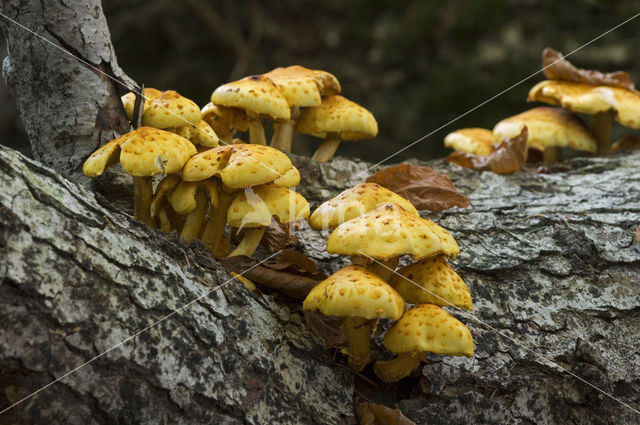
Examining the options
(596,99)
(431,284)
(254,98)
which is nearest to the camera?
(431,284)

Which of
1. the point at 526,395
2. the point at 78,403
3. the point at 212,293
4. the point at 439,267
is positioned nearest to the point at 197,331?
the point at 212,293

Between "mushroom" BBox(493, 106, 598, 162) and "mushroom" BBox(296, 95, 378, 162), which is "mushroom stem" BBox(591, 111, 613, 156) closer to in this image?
"mushroom" BBox(493, 106, 598, 162)

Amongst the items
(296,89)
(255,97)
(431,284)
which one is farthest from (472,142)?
(431,284)

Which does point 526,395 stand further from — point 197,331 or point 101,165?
point 101,165

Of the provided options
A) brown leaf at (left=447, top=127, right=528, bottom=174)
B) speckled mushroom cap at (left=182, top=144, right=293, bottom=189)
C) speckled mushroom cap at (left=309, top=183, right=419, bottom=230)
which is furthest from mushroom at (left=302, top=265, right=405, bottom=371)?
brown leaf at (left=447, top=127, right=528, bottom=174)

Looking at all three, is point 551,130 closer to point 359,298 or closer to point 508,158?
point 508,158

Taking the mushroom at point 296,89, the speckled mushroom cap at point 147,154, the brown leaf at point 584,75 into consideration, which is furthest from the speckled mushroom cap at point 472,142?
the speckled mushroom cap at point 147,154

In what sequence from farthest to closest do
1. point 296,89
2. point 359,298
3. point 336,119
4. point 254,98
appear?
point 336,119 < point 296,89 < point 254,98 < point 359,298

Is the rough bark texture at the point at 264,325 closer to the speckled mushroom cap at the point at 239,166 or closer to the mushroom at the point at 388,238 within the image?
the speckled mushroom cap at the point at 239,166
